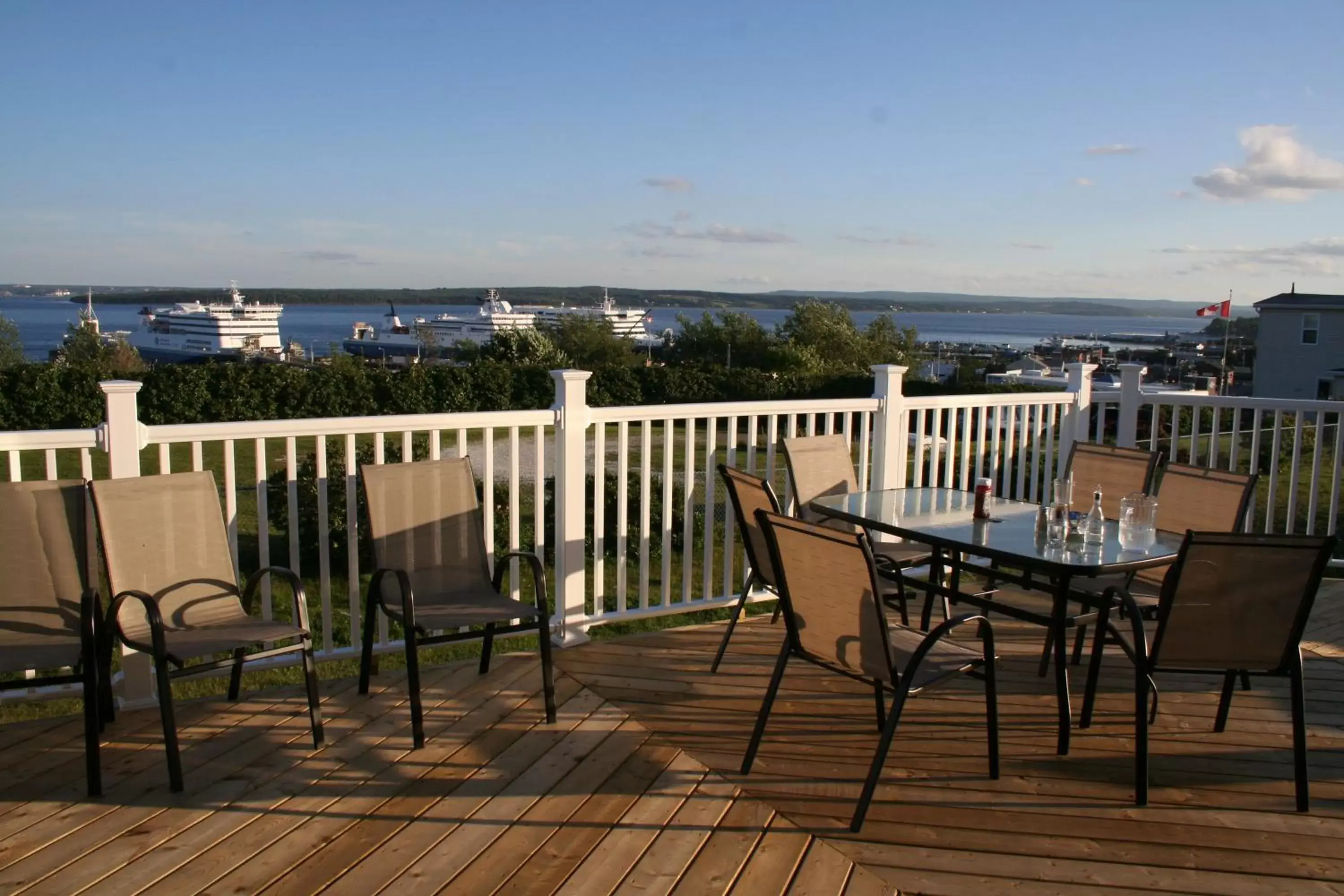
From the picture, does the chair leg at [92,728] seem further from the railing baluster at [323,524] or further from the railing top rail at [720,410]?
the railing top rail at [720,410]

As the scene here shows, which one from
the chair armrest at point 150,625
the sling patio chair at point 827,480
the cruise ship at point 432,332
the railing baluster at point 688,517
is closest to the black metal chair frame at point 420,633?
the chair armrest at point 150,625

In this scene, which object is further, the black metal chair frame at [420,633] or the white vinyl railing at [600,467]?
the white vinyl railing at [600,467]

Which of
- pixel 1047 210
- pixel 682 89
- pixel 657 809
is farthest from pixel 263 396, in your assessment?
pixel 657 809

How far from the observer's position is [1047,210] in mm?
18625

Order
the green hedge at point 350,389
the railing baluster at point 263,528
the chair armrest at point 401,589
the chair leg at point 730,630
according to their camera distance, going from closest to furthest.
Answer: the chair armrest at point 401,589 → the railing baluster at point 263,528 → the chair leg at point 730,630 → the green hedge at point 350,389

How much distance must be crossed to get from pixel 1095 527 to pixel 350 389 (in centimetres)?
1914

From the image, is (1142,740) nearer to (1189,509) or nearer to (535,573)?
(1189,509)

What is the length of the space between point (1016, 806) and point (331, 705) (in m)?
2.40

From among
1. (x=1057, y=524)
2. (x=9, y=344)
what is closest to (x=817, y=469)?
(x=1057, y=524)

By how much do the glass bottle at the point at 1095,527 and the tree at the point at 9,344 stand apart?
30528 millimetres

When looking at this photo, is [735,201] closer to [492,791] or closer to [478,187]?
[478,187]

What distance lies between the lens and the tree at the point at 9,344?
27.6m

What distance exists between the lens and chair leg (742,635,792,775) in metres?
3.06

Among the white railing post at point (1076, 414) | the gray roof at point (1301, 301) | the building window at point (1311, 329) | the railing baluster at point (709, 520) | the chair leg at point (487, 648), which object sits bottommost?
the chair leg at point (487, 648)
